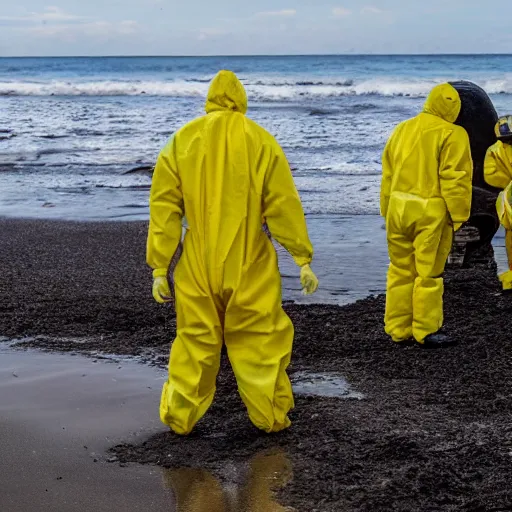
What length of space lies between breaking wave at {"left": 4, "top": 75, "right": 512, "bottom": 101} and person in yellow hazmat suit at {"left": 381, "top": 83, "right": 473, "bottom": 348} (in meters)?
33.1

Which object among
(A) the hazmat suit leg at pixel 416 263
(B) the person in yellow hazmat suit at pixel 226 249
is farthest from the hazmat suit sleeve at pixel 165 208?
(A) the hazmat suit leg at pixel 416 263

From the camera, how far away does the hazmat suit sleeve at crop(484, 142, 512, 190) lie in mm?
6594

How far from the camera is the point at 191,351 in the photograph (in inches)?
148

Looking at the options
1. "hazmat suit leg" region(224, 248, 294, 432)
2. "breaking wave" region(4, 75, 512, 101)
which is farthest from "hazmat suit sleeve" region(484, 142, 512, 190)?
"breaking wave" region(4, 75, 512, 101)

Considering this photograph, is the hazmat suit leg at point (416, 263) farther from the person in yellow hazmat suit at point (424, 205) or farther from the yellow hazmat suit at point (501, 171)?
the yellow hazmat suit at point (501, 171)

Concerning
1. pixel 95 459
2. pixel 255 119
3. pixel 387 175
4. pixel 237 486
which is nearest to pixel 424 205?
pixel 387 175

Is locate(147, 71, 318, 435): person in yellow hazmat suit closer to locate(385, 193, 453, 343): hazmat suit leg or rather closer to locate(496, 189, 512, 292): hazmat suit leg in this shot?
locate(385, 193, 453, 343): hazmat suit leg

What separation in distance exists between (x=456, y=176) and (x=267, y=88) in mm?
38790

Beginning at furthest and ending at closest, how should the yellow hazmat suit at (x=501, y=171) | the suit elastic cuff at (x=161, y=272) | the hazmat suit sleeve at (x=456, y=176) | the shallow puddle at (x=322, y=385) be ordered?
the yellow hazmat suit at (x=501, y=171) < the hazmat suit sleeve at (x=456, y=176) < the shallow puddle at (x=322, y=385) < the suit elastic cuff at (x=161, y=272)

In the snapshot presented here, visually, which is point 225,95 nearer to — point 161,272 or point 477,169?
point 161,272

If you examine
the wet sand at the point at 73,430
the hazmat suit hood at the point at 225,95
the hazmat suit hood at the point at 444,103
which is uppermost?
the hazmat suit hood at the point at 225,95

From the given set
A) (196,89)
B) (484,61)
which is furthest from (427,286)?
(484,61)

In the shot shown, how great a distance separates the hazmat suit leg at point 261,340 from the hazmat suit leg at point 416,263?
182 cm

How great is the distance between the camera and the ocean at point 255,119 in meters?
10.8
